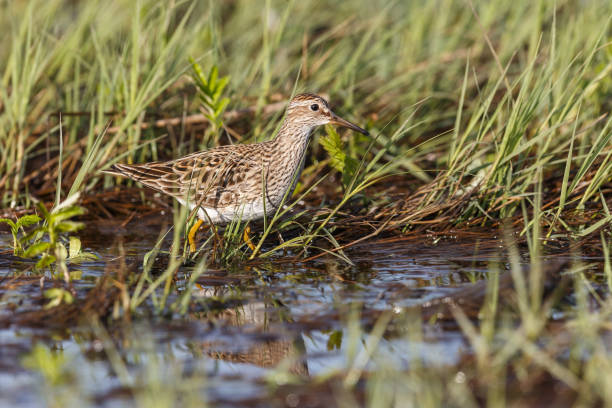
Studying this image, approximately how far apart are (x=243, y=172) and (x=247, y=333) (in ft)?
7.58

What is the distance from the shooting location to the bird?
665cm

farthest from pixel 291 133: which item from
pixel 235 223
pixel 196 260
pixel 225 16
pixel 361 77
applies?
pixel 225 16

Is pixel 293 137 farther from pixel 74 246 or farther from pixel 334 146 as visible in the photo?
pixel 74 246

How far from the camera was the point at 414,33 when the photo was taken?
9.94 m

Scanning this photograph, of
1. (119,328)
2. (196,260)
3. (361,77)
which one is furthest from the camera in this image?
(361,77)

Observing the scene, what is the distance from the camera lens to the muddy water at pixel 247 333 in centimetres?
387

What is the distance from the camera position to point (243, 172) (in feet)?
22.3

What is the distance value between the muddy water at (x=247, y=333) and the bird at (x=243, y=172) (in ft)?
2.34

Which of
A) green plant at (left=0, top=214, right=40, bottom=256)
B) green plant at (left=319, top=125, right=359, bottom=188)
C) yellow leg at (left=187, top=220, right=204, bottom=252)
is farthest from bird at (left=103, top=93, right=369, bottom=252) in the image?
green plant at (left=0, top=214, right=40, bottom=256)

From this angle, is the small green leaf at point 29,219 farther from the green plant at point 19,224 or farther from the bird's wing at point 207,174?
the bird's wing at point 207,174

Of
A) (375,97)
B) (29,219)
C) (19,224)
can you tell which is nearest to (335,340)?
(29,219)

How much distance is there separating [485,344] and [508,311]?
836 mm

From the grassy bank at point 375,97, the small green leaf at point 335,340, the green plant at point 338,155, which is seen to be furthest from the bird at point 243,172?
the small green leaf at point 335,340

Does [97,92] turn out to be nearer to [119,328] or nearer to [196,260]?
[196,260]
